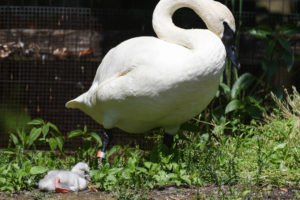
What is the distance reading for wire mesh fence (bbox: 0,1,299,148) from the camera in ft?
20.4

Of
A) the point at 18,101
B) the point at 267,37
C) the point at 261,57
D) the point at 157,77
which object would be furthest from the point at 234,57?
the point at 18,101

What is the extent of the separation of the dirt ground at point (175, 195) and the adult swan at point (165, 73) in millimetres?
684

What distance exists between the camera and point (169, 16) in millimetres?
4457

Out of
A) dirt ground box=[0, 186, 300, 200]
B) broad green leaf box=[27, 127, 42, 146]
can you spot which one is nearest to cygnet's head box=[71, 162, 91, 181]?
dirt ground box=[0, 186, 300, 200]

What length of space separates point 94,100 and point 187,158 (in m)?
0.97

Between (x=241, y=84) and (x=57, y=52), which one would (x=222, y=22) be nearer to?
(x=241, y=84)

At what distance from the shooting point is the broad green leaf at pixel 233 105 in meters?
5.34

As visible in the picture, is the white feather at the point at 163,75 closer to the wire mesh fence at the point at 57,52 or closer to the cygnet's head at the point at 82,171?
the cygnet's head at the point at 82,171

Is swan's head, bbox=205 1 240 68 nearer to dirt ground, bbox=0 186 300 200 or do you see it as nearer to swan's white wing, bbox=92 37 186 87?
swan's white wing, bbox=92 37 186 87

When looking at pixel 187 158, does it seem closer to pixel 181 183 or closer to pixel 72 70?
pixel 181 183

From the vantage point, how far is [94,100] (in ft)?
14.6

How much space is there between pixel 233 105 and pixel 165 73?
174cm

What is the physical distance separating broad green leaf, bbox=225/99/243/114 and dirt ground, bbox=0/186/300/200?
1663 mm

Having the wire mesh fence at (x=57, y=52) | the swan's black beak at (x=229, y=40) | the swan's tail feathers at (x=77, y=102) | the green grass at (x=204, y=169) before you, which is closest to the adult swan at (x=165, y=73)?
the swan's black beak at (x=229, y=40)
